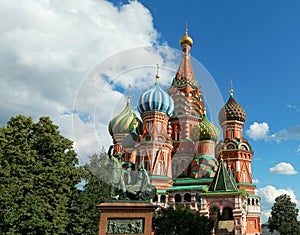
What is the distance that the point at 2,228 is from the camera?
15961 millimetres

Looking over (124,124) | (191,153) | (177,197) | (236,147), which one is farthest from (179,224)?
(236,147)

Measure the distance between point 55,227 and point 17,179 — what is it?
10.4 ft

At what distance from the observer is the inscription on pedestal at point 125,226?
11.4 m

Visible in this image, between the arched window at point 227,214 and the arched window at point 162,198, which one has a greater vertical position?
the arched window at point 162,198

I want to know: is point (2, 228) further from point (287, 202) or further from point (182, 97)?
point (287, 202)

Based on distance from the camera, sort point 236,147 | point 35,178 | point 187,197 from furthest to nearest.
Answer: point 236,147, point 187,197, point 35,178

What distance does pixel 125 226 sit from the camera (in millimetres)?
11523

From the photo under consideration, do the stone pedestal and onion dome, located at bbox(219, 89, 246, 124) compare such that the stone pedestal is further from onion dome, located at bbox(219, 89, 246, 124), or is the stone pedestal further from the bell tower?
onion dome, located at bbox(219, 89, 246, 124)

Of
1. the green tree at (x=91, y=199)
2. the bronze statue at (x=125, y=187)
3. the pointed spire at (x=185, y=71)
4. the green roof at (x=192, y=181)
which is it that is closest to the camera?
the bronze statue at (x=125, y=187)

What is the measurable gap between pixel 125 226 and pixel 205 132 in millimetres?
23797

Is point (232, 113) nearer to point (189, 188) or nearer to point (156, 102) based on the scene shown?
point (156, 102)

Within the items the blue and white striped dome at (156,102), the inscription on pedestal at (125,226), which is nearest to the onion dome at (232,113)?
the blue and white striped dome at (156,102)

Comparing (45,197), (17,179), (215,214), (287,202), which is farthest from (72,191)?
(287,202)

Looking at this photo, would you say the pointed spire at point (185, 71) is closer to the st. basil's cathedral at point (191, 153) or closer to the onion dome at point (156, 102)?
the st. basil's cathedral at point (191, 153)
